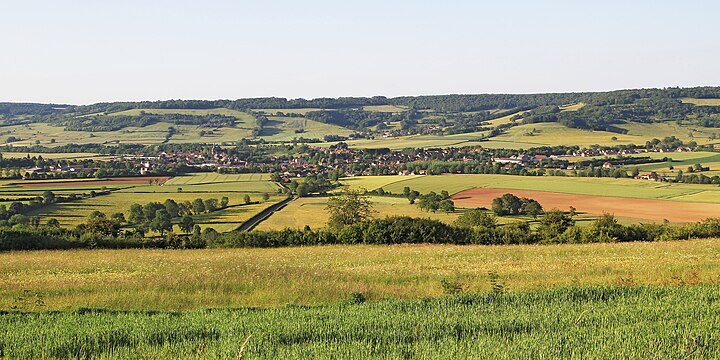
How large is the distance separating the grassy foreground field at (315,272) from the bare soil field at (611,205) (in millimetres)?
30980

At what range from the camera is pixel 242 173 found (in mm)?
116938

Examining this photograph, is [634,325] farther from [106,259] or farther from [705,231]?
[705,231]

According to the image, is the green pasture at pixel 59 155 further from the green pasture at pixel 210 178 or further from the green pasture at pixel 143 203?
the green pasture at pixel 143 203

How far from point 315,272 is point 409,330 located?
1166cm

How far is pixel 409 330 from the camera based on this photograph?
11.0 meters

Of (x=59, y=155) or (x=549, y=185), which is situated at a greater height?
(x=59, y=155)

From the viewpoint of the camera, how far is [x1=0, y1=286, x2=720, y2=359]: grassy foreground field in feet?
30.9

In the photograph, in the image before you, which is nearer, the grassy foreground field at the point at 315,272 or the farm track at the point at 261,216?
the grassy foreground field at the point at 315,272

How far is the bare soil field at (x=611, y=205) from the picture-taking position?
6006cm

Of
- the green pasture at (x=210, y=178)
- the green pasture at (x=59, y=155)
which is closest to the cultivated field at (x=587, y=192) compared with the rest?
the green pasture at (x=210, y=178)

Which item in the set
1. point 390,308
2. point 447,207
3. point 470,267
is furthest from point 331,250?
point 447,207

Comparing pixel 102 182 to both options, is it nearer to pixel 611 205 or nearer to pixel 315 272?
pixel 611 205

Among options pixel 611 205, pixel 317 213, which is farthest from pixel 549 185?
pixel 317 213

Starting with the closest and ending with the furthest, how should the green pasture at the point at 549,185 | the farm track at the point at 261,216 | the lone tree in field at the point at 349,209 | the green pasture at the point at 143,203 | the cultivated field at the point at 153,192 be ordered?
the lone tree in field at the point at 349,209 → the farm track at the point at 261,216 → the green pasture at the point at 143,203 → the cultivated field at the point at 153,192 → the green pasture at the point at 549,185
